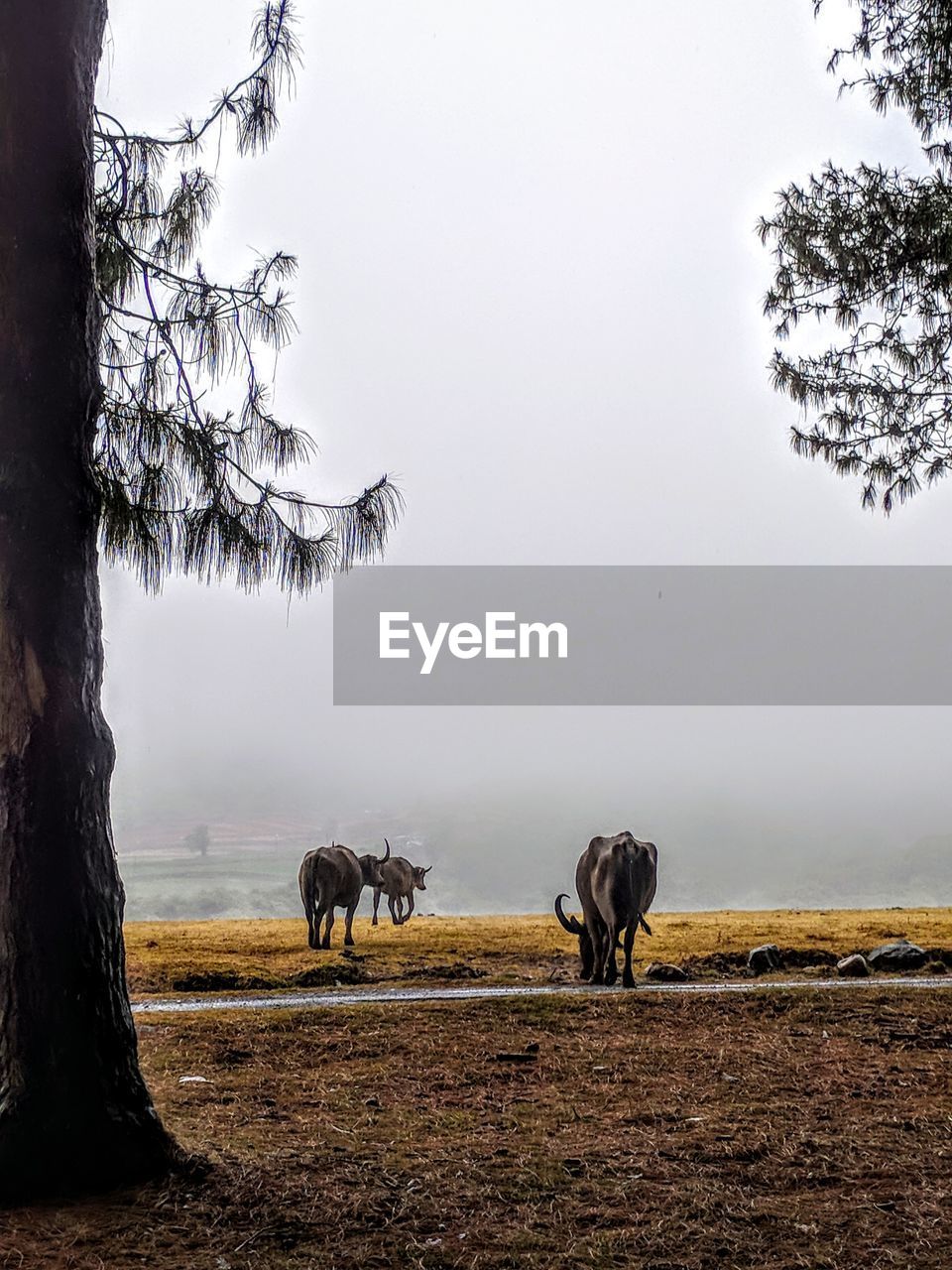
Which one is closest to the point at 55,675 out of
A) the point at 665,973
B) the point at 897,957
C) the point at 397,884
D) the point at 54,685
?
the point at 54,685

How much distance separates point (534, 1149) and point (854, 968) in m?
8.78

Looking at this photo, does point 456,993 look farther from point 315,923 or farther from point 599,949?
point 315,923

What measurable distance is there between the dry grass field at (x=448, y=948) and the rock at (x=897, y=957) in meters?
0.76

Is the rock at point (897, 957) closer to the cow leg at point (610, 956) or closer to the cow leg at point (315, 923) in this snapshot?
the cow leg at point (610, 956)

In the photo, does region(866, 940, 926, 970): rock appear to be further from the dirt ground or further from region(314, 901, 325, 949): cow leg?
region(314, 901, 325, 949): cow leg

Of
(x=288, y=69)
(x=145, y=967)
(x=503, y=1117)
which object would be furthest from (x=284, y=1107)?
(x=145, y=967)

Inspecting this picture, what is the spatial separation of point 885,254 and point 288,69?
5475 millimetres

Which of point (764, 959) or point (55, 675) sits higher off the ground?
point (55, 675)

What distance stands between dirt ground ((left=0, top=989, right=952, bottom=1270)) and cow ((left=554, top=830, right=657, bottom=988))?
2.85 metres

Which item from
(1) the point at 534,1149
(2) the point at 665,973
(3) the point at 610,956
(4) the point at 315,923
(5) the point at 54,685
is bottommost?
(2) the point at 665,973

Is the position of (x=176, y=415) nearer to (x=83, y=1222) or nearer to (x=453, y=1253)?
(x=83, y=1222)

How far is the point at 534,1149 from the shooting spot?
5.47 m

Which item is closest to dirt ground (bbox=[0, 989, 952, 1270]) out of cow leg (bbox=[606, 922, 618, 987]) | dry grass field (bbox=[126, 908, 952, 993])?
cow leg (bbox=[606, 922, 618, 987])

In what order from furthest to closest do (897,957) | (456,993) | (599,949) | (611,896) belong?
1. (897,957)
2. (599,949)
3. (611,896)
4. (456,993)
